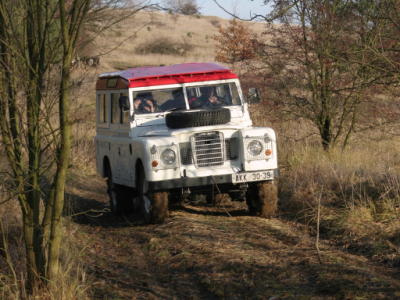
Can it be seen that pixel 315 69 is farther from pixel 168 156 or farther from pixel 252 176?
pixel 168 156

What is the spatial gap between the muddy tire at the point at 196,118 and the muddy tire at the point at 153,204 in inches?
34.8

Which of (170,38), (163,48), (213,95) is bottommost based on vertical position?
(213,95)

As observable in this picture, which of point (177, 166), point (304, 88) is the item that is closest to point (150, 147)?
point (177, 166)

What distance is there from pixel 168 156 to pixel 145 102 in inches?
63.2

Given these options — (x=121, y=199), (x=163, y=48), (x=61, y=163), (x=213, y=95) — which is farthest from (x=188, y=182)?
(x=163, y=48)

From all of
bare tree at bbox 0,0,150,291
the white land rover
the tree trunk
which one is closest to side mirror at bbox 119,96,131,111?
the white land rover

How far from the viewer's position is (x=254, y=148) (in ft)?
25.3

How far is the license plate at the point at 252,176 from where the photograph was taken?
7625 mm

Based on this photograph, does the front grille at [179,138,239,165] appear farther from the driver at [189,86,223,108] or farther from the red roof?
the red roof

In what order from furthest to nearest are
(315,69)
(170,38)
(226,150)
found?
(170,38), (315,69), (226,150)

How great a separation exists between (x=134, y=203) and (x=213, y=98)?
2.67m

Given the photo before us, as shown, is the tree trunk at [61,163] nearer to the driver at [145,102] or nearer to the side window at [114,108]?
the driver at [145,102]

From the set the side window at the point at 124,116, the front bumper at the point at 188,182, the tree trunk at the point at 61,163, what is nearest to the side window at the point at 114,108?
the side window at the point at 124,116

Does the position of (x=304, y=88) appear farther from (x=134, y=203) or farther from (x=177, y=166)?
(x=177, y=166)
